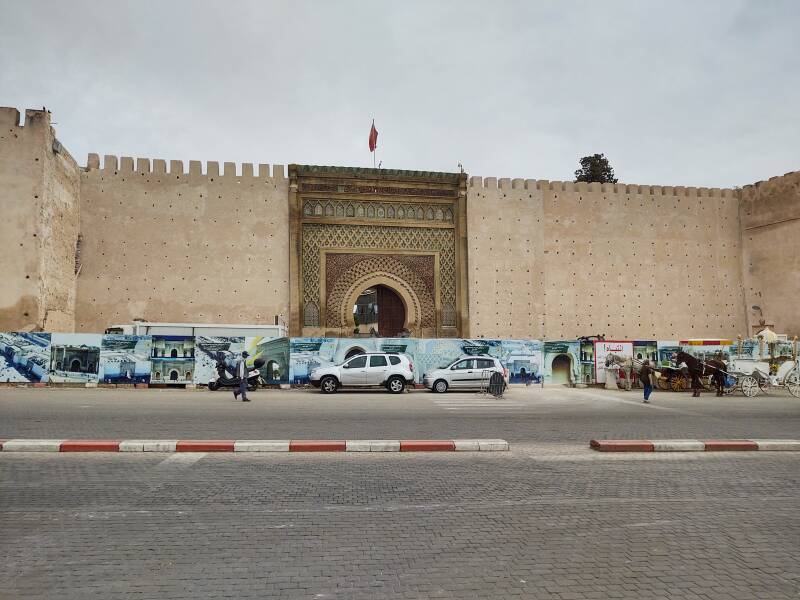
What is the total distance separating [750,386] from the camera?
17047 mm

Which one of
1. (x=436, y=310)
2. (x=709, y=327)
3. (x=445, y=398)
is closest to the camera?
(x=445, y=398)

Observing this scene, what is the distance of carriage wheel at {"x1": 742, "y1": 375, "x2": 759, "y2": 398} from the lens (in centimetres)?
1698

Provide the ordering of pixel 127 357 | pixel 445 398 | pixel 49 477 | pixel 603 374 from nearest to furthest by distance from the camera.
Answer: pixel 49 477 < pixel 445 398 < pixel 127 357 < pixel 603 374

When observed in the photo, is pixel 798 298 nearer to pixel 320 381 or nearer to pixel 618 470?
pixel 320 381

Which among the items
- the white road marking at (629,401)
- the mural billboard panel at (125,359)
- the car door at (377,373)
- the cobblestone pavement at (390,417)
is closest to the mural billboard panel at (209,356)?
the mural billboard panel at (125,359)

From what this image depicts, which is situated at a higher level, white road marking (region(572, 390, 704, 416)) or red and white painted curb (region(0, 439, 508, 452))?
red and white painted curb (region(0, 439, 508, 452))

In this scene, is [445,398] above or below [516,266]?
below

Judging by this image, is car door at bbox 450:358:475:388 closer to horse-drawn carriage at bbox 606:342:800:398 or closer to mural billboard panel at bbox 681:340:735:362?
horse-drawn carriage at bbox 606:342:800:398

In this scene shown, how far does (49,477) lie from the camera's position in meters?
5.77

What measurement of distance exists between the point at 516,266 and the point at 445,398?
10.9 meters

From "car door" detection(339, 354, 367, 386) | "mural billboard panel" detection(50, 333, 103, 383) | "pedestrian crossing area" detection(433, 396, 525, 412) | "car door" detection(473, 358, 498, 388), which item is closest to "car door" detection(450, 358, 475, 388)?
"car door" detection(473, 358, 498, 388)

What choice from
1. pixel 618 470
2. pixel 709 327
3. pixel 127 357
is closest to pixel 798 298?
pixel 709 327

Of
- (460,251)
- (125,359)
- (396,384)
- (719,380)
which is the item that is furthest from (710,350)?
(125,359)

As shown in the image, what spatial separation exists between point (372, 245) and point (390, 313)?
9.61 feet
